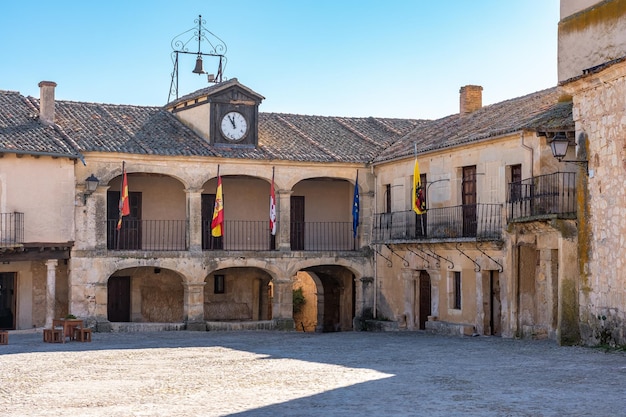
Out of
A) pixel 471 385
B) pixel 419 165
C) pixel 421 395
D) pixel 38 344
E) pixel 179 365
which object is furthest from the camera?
pixel 419 165

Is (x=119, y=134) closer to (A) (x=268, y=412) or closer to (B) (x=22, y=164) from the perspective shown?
(B) (x=22, y=164)

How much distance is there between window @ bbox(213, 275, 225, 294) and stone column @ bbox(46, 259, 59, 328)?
656 cm

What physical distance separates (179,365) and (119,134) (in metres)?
11.6

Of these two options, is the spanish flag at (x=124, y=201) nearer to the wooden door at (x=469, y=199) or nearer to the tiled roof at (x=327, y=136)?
the tiled roof at (x=327, y=136)

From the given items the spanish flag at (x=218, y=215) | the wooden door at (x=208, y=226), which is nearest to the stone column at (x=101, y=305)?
the spanish flag at (x=218, y=215)

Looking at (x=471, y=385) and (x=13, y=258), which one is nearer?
(x=471, y=385)

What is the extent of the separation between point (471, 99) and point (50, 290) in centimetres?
1304

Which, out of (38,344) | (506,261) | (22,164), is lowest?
(38,344)

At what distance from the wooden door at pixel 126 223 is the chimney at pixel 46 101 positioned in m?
2.77

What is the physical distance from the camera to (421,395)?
1311 cm

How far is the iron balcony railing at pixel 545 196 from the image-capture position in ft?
71.8

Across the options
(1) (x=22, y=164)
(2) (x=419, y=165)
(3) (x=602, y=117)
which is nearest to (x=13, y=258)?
(1) (x=22, y=164)

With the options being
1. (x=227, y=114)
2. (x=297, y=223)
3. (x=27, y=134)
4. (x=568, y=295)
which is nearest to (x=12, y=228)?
(x=27, y=134)

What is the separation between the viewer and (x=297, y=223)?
3123 centimetres
